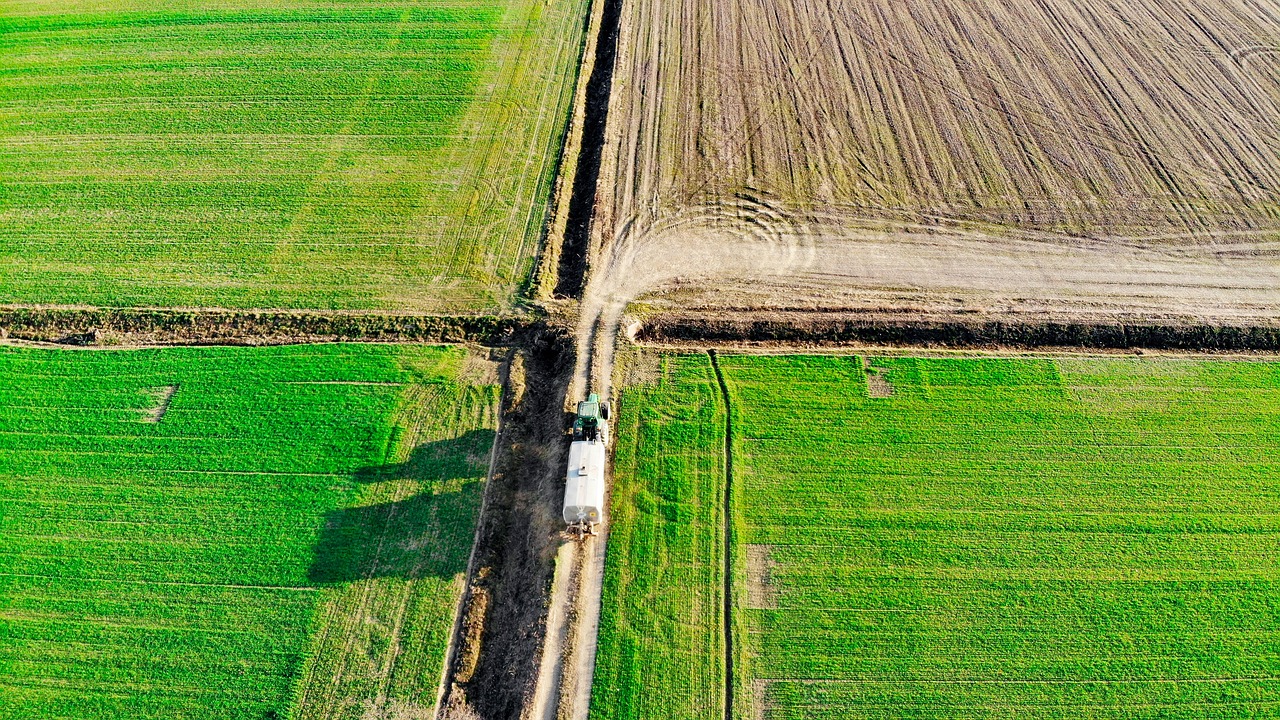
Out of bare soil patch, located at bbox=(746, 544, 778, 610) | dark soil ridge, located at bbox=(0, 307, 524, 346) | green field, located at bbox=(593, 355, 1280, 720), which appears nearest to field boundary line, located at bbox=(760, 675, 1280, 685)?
green field, located at bbox=(593, 355, 1280, 720)

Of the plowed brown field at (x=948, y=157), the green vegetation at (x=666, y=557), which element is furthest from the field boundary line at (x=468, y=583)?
the plowed brown field at (x=948, y=157)

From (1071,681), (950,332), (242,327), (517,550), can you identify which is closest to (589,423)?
(517,550)

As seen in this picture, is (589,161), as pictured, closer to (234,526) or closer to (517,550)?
(517,550)

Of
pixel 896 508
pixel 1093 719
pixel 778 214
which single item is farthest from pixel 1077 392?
pixel 778 214

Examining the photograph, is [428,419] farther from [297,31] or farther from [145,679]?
[297,31]

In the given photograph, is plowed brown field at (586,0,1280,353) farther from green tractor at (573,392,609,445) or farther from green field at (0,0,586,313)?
green tractor at (573,392,609,445)

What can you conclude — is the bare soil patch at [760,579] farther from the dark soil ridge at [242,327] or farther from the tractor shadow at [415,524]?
the dark soil ridge at [242,327]
